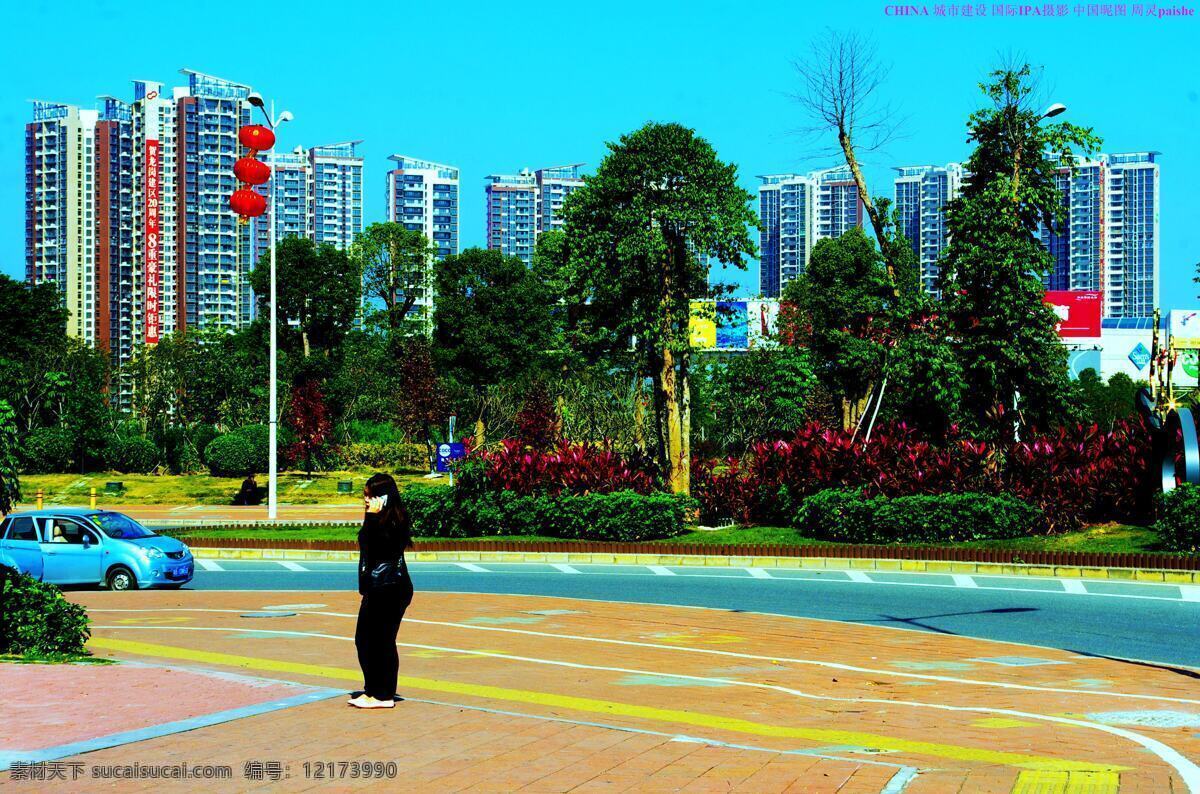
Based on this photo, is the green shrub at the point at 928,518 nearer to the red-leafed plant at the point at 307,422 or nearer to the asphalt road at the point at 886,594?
the asphalt road at the point at 886,594

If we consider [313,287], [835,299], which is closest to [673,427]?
[835,299]

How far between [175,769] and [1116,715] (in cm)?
624

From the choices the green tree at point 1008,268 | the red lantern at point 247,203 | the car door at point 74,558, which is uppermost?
the red lantern at point 247,203

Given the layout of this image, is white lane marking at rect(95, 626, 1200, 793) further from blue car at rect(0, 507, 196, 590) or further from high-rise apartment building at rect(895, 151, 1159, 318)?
high-rise apartment building at rect(895, 151, 1159, 318)

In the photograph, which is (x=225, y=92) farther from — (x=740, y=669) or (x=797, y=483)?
(x=740, y=669)

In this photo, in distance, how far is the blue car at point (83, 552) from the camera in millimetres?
20594

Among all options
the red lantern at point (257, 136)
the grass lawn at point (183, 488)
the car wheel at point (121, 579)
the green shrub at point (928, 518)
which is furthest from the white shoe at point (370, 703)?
the grass lawn at point (183, 488)

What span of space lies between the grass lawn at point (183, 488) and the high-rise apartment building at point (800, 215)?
136176 mm

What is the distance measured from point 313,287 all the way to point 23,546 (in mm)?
51215

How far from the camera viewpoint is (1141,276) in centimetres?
19662

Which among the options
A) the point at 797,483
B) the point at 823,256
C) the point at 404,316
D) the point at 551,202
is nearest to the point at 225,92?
the point at 551,202

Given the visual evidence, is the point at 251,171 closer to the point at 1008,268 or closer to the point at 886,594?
the point at 1008,268

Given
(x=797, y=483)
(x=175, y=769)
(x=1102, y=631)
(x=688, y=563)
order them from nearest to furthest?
1. (x=175, y=769)
2. (x=1102, y=631)
3. (x=688, y=563)
4. (x=797, y=483)

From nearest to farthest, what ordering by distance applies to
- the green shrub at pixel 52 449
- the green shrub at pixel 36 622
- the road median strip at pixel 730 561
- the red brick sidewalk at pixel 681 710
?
the red brick sidewalk at pixel 681 710, the green shrub at pixel 36 622, the road median strip at pixel 730 561, the green shrub at pixel 52 449
